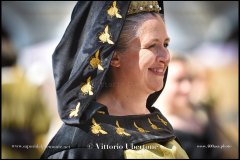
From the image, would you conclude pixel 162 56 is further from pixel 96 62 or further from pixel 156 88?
pixel 96 62

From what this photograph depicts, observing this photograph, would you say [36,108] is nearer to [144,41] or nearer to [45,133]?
[45,133]

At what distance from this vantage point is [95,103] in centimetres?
193

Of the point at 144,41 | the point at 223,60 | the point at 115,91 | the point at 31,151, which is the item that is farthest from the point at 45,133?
the point at 223,60

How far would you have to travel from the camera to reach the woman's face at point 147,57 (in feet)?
6.48

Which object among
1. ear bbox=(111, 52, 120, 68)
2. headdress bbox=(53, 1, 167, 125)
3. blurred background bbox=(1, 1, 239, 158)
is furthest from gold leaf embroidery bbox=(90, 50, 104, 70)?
blurred background bbox=(1, 1, 239, 158)

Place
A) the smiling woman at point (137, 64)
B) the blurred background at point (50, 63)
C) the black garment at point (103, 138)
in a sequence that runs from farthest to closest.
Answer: the blurred background at point (50, 63), the smiling woman at point (137, 64), the black garment at point (103, 138)

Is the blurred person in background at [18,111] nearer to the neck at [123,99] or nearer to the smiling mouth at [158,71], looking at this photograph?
the neck at [123,99]

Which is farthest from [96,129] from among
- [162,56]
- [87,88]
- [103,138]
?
[162,56]

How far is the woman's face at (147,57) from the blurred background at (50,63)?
320 mm

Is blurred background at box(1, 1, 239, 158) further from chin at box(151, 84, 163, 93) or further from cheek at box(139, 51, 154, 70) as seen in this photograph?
cheek at box(139, 51, 154, 70)

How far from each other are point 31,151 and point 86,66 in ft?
2.24

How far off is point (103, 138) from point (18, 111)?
2.54ft

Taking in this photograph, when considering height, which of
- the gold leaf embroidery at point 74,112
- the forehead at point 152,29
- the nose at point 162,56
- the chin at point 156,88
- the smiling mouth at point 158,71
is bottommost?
the gold leaf embroidery at point 74,112

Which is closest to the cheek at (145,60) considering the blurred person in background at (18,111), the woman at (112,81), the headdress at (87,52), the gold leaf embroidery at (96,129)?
the woman at (112,81)
